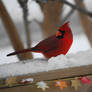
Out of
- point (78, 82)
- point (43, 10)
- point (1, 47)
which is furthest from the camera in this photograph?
point (43, 10)

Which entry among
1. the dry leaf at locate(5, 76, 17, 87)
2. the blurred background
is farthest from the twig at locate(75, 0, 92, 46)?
the dry leaf at locate(5, 76, 17, 87)

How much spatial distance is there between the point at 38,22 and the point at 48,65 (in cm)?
26

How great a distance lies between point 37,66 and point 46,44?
10cm

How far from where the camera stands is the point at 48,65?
2.59 feet

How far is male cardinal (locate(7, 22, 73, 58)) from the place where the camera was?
0.82 metres

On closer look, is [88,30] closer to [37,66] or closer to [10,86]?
[37,66]

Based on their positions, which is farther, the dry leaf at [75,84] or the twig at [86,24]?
the twig at [86,24]

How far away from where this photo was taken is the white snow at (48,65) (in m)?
0.78

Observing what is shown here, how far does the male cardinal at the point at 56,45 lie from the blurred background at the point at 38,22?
0.03 m

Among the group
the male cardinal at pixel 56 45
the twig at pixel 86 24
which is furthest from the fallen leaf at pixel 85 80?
the twig at pixel 86 24

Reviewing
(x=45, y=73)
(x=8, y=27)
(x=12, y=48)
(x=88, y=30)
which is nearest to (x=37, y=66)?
(x=45, y=73)

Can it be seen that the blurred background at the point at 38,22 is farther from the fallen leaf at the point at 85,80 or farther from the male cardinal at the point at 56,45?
the fallen leaf at the point at 85,80

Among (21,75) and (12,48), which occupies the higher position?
(12,48)

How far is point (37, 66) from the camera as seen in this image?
80cm
